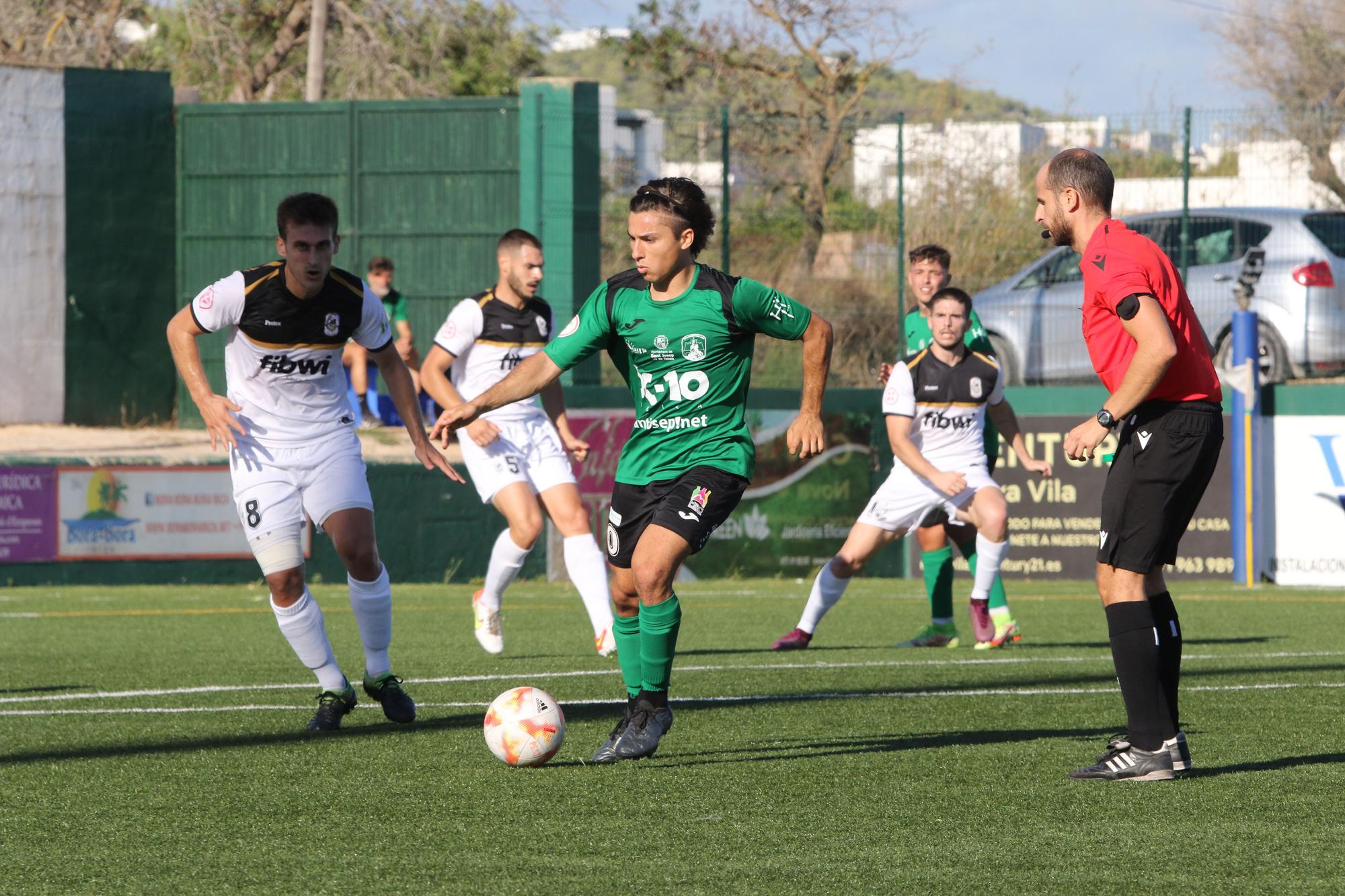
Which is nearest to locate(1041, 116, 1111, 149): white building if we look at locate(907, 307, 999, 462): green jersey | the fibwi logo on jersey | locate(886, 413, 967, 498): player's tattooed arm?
locate(907, 307, 999, 462): green jersey

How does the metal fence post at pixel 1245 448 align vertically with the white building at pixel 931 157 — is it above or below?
below

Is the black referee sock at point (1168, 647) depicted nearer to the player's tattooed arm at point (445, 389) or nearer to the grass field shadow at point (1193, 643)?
the grass field shadow at point (1193, 643)

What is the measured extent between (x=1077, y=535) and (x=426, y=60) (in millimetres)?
17938

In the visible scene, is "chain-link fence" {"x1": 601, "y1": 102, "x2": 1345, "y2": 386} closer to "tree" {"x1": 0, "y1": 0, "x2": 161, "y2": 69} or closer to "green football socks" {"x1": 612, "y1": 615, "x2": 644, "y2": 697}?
"green football socks" {"x1": 612, "y1": 615, "x2": 644, "y2": 697}

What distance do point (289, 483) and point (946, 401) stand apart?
4.57 metres

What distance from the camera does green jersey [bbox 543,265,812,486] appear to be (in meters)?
6.32

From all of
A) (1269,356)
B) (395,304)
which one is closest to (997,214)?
(1269,356)

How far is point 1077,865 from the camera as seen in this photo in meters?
4.46

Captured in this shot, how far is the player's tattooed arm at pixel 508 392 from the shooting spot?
20.4 ft

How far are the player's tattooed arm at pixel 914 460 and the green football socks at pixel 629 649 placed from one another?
3.82m

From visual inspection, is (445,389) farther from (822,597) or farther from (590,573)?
(822,597)

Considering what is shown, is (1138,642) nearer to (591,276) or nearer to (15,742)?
Answer: (15,742)

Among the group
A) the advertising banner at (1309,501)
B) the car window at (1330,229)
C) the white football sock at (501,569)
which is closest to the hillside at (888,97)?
the car window at (1330,229)

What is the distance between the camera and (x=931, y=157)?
17.9 meters
